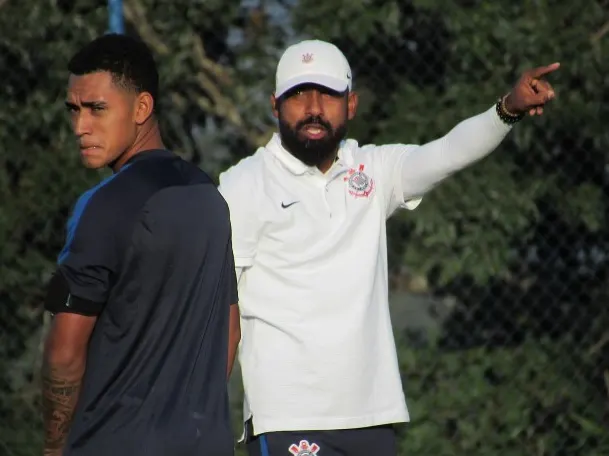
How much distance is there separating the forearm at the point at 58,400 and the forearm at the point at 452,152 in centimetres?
163

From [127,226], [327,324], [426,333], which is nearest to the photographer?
[127,226]

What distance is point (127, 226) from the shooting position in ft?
9.95

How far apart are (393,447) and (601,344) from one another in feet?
7.12

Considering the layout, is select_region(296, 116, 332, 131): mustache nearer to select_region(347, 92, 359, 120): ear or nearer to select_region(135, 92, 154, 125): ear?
select_region(347, 92, 359, 120): ear

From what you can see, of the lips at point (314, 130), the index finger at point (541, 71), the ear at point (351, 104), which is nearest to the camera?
the index finger at point (541, 71)

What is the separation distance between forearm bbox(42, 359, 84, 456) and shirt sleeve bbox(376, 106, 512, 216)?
1.58m

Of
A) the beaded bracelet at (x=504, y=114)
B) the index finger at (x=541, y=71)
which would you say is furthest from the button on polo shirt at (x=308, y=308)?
the index finger at (x=541, y=71)

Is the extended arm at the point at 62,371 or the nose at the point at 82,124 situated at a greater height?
the nose at the point at 82,124

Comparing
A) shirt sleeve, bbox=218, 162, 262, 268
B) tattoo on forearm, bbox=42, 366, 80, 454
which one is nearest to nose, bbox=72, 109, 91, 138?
tattoo on forearm, bbox=42, 366, 80, 454

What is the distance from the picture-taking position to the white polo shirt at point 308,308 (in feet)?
13.5

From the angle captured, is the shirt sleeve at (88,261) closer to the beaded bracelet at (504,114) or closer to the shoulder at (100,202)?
the shoulder at (100,202)

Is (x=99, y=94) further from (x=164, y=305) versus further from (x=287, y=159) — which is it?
(x=287, y=159)

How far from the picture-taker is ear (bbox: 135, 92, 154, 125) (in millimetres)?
3285

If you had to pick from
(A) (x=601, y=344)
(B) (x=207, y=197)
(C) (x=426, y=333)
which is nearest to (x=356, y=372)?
(B) (x=207, y=197)
